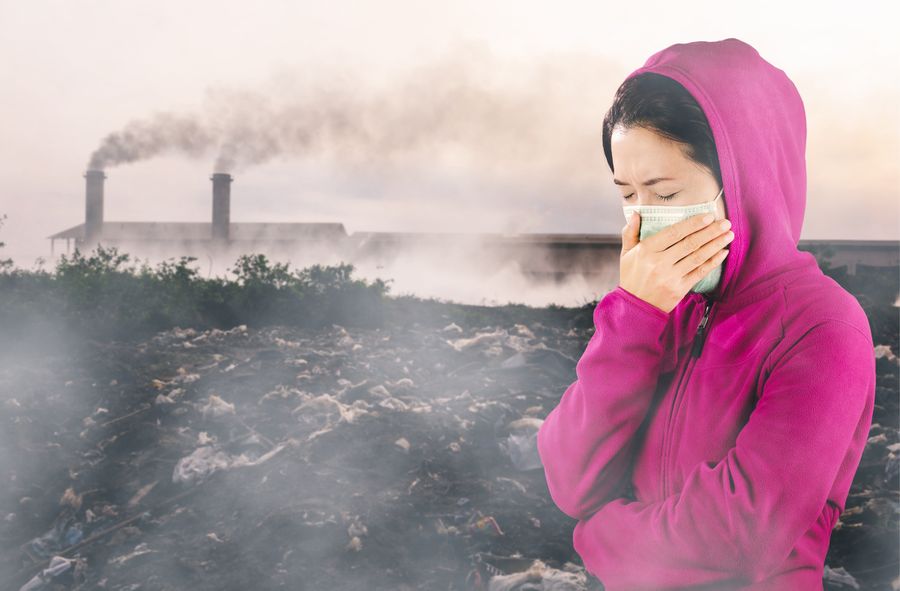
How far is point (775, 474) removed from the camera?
1097 millimetres

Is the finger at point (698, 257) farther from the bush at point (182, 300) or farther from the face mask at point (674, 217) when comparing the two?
the bush at point (182, 300)

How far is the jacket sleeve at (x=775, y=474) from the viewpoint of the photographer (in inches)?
43.0

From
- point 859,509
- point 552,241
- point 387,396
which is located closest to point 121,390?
point 387,396

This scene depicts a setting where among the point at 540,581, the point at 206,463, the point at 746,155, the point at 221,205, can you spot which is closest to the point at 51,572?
the point at 206,463

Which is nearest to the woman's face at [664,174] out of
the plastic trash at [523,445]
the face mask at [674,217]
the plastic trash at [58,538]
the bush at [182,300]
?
the face mask at [674,217]

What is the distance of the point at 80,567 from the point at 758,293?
3.96 metres

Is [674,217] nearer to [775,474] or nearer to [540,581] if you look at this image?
[775,474]

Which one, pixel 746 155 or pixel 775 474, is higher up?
pixel 746 155

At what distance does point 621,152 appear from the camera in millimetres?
1309

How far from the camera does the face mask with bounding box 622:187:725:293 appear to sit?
1.25 m

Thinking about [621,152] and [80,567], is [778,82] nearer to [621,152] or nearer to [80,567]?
[621,152]

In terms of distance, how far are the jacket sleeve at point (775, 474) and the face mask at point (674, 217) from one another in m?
0.19

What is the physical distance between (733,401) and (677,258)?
271 millimetres

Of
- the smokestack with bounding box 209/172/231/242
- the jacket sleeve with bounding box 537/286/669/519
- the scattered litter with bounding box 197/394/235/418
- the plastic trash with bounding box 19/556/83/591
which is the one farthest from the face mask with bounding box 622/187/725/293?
the smokestack with bounding box 209/172/231/242
